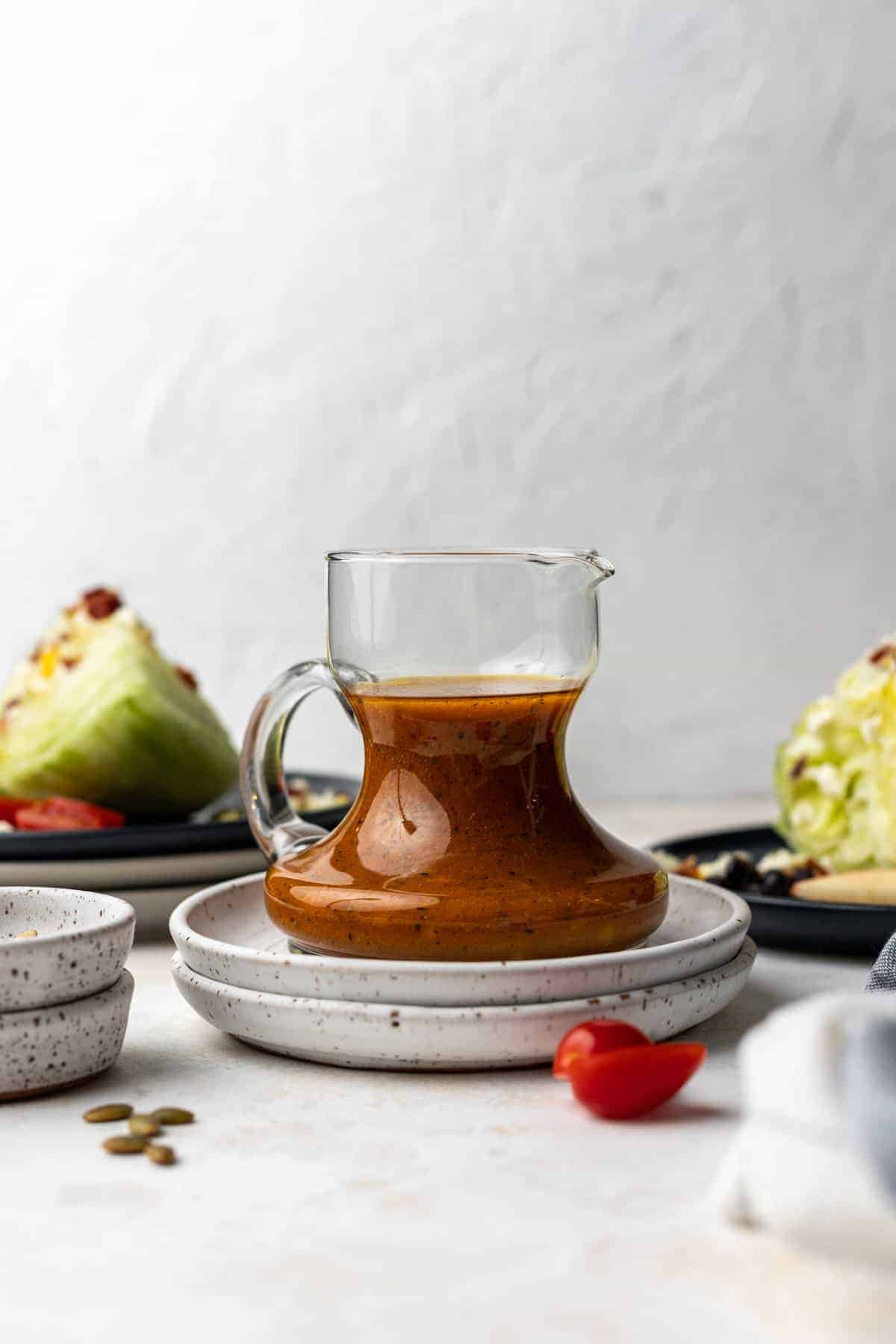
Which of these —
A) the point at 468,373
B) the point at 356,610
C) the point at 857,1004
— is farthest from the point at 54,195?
the point at 857,1004

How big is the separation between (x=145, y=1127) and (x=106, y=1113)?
0.03 metres

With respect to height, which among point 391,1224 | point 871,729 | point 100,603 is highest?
point 100,603

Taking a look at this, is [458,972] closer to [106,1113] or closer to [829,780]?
[106,1113]

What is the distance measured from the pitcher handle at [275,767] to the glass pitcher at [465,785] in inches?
1.8

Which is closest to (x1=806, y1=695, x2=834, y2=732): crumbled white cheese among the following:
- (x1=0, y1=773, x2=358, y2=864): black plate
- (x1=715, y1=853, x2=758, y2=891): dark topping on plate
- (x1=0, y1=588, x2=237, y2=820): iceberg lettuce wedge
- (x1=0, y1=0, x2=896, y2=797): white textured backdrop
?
(x1=715, y1=853, x2=758, y2=891): dark topping on plate

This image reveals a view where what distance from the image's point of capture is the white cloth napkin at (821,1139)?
1.70 feet

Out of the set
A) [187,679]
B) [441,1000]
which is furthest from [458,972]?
[187,679]

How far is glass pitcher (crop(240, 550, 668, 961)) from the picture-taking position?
2.64 ft

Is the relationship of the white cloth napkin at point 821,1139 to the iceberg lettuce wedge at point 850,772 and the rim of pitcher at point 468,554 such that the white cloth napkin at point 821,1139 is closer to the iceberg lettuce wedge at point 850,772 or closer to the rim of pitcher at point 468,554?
the rim of pitcher at point 468,554

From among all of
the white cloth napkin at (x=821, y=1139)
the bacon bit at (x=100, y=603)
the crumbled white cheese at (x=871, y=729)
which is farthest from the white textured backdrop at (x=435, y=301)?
the white cloth napkin at (x=821, y=1139)

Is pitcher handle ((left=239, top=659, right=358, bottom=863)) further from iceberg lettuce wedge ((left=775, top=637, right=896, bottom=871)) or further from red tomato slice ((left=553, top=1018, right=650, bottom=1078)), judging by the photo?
iceberg lettuce wedge ((left=775, top=637, right=896, bottom=871))

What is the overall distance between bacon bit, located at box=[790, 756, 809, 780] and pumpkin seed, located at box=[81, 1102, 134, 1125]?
0.71 metres

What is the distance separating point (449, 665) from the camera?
85 cm

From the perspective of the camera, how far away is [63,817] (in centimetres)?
129
